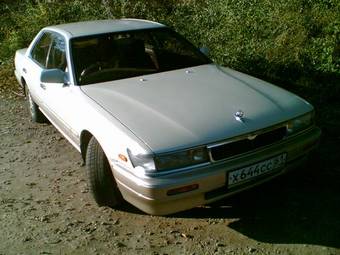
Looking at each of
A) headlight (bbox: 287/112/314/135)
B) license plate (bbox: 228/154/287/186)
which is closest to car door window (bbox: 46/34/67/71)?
license plate (bbox: 228/154/287/186)

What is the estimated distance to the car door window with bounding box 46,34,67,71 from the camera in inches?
180

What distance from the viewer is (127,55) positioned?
177 inches

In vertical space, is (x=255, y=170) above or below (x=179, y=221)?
above

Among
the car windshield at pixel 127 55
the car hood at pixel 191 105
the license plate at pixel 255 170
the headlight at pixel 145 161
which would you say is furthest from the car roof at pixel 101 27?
the license plate at pixel 255 170

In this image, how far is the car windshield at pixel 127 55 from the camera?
4297 mm

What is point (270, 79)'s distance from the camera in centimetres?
672

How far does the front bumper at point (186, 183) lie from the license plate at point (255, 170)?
34 millimetres

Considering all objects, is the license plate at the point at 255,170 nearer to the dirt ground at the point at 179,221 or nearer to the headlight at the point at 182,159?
the headlight at the point at 182,159

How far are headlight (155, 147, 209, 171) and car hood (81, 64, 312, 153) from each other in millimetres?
49

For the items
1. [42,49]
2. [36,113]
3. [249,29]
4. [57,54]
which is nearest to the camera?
[57,54]

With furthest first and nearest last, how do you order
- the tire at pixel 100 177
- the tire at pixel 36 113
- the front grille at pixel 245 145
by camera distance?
the tire at pixel 36 113 < the tire at pixel 100 177 < the front grille at pixel 245 145

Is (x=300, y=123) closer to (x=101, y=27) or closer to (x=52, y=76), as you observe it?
(x=52, y=76)

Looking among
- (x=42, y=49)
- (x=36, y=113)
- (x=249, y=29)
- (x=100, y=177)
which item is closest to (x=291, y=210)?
(x=100, y=177)

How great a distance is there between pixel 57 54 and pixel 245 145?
2.50 metres
